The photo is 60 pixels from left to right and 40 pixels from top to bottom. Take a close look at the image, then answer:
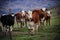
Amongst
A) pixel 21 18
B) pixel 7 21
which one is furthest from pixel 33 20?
pixel 7 21

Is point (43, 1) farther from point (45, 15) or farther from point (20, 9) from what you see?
point (20, 9)

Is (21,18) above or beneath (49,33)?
above

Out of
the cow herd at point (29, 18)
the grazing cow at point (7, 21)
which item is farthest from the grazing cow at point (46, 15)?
the grazing cow at point (7, 21)

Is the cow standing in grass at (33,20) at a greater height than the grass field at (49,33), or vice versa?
the cow standing in grass at (33,20)

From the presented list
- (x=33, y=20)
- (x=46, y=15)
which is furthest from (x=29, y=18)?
(x=46, y=15)

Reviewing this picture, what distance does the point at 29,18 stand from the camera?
5.39ft

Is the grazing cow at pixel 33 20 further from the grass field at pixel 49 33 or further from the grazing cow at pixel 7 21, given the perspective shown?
the grazing cow at pixel 7 21

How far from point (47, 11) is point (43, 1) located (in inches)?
4.7

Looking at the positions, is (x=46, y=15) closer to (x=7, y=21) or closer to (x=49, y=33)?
(x=49, y=33)

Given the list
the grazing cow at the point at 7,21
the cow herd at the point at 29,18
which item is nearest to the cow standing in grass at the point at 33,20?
the cow herd at the point at 29,18

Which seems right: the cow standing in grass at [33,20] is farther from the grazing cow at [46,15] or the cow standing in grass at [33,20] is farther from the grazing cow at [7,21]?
the grazing cow at [7,21]

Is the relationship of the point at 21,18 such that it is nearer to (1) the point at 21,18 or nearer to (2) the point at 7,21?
(1) the point at 21,18

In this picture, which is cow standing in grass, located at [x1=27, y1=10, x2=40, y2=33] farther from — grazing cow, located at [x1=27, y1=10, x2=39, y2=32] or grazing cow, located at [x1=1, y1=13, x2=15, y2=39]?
grazing cow, located at [x1=1, y1=13, x2=15, y2=39]

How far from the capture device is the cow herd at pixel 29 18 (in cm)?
164
